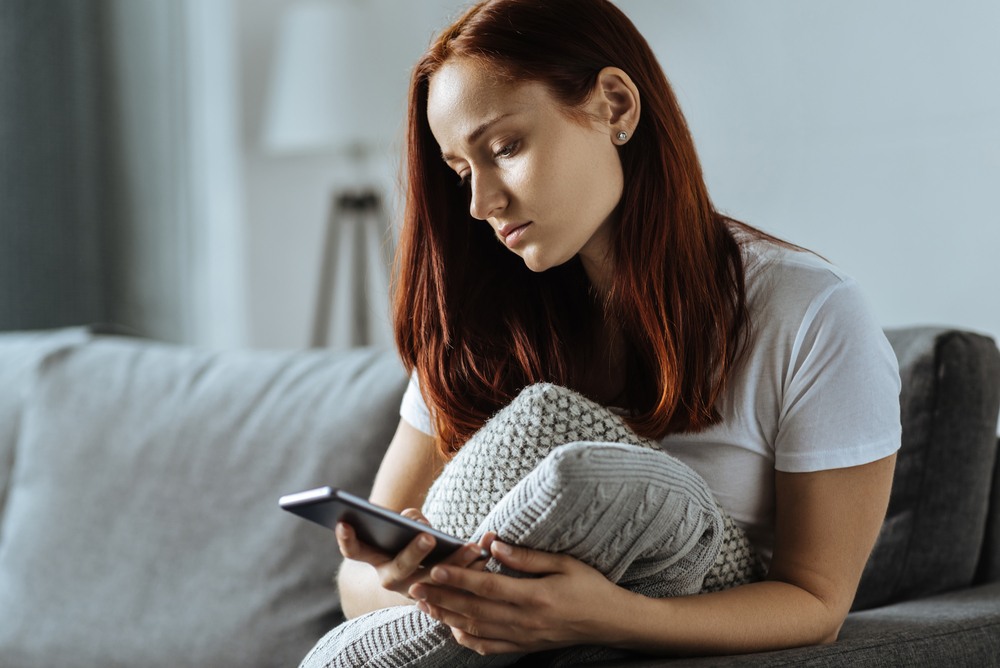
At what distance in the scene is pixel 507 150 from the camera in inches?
33.6

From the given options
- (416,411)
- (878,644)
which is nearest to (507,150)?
(416,411)

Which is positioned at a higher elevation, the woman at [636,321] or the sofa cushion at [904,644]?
the woman at [636,321]

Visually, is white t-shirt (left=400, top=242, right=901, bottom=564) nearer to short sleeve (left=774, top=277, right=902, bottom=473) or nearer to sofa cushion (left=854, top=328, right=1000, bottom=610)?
short sleeve (left=774, top=277, right=902, bottom=473)

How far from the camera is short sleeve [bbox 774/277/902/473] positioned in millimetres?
797

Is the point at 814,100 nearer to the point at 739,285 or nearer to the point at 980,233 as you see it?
the point at 980,233

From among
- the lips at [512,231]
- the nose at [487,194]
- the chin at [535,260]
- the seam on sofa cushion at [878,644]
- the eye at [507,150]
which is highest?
the eye at [507,150]

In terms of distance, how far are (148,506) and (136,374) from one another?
0.84 feet

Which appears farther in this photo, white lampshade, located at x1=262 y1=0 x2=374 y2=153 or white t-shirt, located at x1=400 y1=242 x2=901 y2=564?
white lampshade, located at x1=262 y1=0 x2=374 y2=153

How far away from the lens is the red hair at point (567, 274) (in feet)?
2.82

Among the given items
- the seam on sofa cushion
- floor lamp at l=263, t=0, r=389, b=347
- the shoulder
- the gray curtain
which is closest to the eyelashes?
the shoulder

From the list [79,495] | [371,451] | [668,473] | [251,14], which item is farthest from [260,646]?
[251,14]

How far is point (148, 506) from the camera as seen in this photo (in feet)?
4.50

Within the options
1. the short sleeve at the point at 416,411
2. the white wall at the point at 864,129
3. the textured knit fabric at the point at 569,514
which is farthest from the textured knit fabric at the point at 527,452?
the white wall at the point at 864,129

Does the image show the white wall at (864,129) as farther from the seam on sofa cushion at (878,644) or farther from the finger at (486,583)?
the finger at (486,583)
